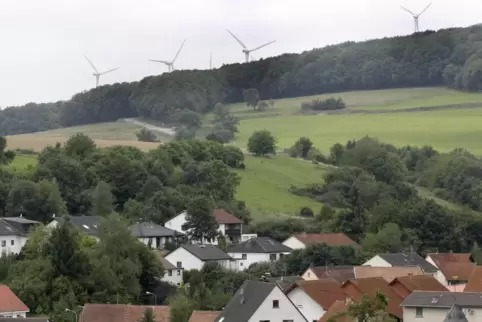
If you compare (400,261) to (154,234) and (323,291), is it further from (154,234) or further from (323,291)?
(154,234)

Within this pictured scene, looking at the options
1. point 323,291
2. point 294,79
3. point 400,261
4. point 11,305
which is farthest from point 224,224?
point 294,79

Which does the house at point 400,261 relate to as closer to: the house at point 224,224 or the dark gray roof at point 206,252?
the dark gray roof at point 206,252

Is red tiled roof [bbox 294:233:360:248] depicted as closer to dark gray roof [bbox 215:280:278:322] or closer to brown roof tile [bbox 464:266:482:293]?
brown roof tile [bbox 464:266:482:293]

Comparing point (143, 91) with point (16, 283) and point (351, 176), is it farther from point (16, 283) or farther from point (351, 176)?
point (16, 283)

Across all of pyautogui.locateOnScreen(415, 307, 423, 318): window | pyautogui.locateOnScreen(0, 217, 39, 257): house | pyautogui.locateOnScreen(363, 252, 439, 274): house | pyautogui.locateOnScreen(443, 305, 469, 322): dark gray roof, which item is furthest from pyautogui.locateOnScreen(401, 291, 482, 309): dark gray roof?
pyautogui.locateOnScreen(0, 217, 39, 257): house

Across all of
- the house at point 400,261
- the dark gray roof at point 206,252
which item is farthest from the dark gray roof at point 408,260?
the dark gray roof at point 206,252

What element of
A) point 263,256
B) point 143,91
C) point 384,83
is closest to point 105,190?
point 263,256
